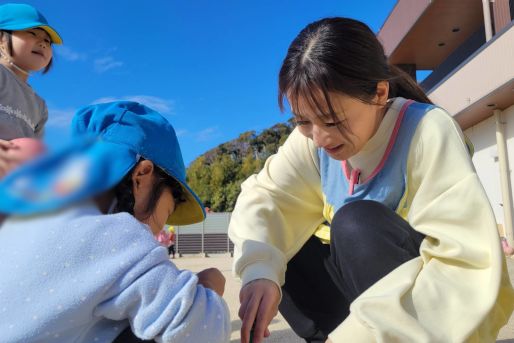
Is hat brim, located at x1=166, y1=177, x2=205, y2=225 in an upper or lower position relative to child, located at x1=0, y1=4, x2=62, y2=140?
lower

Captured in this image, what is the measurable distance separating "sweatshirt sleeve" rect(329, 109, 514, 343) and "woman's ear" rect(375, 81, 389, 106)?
24cm

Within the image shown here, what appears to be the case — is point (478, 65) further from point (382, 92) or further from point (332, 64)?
point (332, 64)

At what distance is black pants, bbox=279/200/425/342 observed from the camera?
3.27ft

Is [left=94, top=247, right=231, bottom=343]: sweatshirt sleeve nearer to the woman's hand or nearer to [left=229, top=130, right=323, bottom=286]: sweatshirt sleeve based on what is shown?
the woman's hand

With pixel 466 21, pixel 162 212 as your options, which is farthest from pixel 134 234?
pixel 466 21

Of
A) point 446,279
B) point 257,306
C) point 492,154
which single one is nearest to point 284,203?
point 257,306

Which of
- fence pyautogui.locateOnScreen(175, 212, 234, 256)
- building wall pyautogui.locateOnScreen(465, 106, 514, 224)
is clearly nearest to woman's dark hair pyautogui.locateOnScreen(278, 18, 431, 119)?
building wall pyautogui.locateOnScreen(465, 106, 514, 224)

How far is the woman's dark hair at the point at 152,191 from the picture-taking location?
944 millimetres

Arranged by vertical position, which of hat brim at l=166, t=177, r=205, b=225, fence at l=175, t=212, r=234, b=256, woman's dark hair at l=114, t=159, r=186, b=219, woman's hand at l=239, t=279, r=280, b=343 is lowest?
fence at l=175, t=212, r=234, b=256

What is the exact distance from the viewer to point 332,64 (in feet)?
3.61

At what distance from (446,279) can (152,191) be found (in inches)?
25.5

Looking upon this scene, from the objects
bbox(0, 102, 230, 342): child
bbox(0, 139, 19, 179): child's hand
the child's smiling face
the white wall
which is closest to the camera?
bbox(0, 139, 19, 179): child's hand

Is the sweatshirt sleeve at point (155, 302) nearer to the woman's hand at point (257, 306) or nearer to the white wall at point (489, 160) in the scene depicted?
the woman's hand at point (257, 306)

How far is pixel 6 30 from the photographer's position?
165 centimetres
